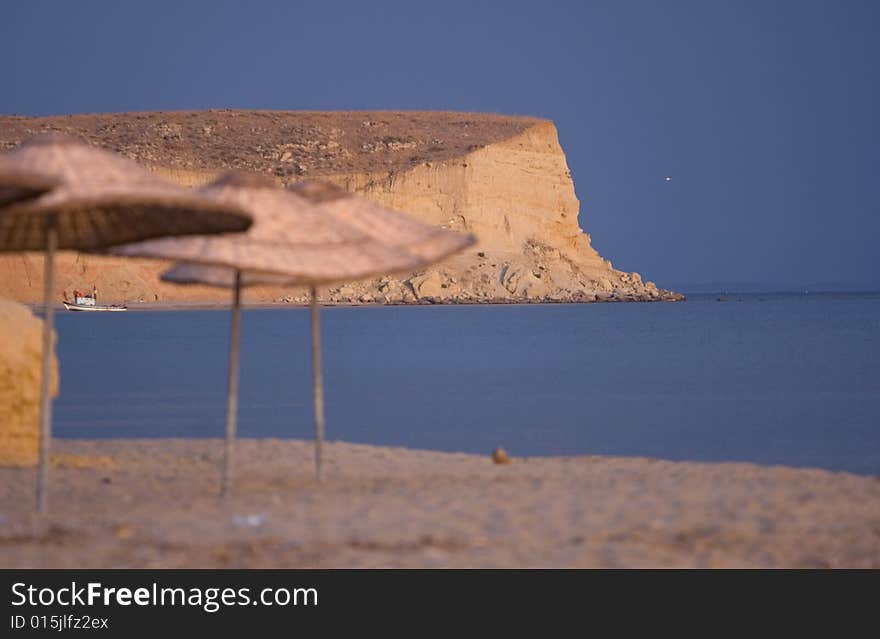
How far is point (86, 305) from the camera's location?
229 ft

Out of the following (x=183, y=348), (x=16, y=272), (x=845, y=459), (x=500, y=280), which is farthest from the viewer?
(x=500, y=280)

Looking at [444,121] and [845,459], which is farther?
[444,121]

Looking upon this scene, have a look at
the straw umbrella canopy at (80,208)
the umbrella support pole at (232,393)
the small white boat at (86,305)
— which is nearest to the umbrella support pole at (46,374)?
the straw umbrella canopy at (80,208)

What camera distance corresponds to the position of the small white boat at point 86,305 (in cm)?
6981

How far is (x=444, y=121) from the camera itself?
333 ft

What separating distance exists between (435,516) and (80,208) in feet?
10.1

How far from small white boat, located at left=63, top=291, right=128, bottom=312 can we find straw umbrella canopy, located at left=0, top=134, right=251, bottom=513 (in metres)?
61.6

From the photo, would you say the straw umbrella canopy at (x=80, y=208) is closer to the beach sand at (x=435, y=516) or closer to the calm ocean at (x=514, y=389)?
the beach sand at (x=435, y=516)

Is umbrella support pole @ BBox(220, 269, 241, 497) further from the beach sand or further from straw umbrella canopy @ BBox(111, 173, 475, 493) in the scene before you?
the beach sand

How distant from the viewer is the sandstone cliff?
37.8ft

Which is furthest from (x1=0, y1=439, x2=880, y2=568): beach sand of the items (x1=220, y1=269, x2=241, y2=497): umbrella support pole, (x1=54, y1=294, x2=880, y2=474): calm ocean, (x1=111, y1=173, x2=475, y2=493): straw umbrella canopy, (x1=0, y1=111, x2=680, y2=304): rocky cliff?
(x1=0, y1=111, x2=680, y2=304): rocky cliff
